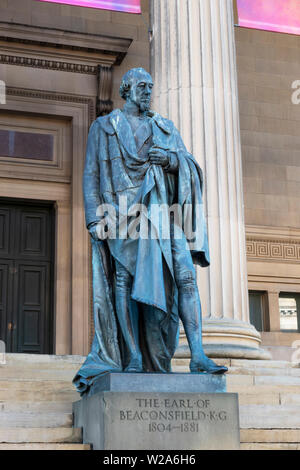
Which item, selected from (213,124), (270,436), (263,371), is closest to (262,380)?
(263,371)

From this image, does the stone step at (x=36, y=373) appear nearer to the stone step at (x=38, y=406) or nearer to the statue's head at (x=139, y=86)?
the stone step at (x=38, y=406)

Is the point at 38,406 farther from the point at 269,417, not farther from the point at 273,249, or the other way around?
the point at 273,249

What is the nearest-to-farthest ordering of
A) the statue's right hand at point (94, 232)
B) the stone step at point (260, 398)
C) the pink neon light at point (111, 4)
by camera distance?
the statue's right hand at point (94, 232) → the stone step at point (260, 398) → the pink neon light at point (111, 4)

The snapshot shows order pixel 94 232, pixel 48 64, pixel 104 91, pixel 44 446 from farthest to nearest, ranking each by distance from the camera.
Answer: pixel 104 91 < pixel 48 64 < pixel 94 232 < pixel 44 446

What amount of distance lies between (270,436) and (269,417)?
0.63 metres

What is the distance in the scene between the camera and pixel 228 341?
32.9 feet

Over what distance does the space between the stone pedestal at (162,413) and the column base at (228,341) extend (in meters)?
3.66

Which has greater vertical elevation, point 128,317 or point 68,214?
point 68,214

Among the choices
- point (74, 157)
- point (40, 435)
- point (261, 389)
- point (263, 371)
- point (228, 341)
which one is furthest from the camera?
point (74, 157)

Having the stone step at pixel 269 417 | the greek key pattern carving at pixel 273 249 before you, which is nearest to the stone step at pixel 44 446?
the stone step at pixel 269 417

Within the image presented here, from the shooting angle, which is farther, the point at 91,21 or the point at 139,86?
the point at 91,21

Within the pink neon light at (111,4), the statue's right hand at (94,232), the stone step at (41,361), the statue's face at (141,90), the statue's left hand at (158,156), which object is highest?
the pink neon light at (111,4)

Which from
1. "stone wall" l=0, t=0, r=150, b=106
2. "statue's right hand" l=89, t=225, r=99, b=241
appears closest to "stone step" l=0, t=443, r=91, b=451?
A: "statue's right hand" l=89, t=225, r=99, b=241

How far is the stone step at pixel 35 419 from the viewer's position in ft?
21.6
